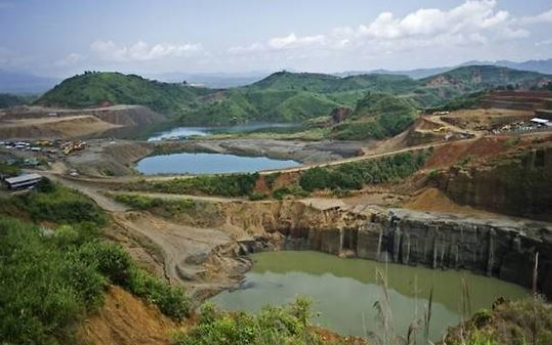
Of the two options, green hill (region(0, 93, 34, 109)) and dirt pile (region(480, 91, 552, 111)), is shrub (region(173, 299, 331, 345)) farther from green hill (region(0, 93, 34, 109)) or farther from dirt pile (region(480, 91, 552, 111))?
green hill (region(0, 93, 34, 109))

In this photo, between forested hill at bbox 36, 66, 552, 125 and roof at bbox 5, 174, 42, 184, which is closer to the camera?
roof at bbox 5, 174, 42, 184

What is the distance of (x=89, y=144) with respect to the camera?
86.7m

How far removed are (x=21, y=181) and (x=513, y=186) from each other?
39078 mm

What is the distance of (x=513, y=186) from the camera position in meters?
44.7

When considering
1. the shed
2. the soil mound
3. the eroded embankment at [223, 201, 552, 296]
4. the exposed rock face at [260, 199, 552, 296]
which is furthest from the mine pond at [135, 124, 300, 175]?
the shed

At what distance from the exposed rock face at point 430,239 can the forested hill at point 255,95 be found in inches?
3402

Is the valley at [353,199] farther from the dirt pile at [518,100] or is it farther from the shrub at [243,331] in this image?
the shrub at [243,331]

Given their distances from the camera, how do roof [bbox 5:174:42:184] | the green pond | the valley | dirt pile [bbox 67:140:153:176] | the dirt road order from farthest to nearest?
dirt pile [bbox 67:140:153:176], roof [bbox 5:174:42:184], the valley, the dirt road, the green pond

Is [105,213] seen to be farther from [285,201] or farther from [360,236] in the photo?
[360,236]

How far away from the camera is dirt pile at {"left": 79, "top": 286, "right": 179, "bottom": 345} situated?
53.2 feet

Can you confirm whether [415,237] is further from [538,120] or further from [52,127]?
[52,127]

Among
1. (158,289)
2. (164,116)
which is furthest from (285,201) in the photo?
(164,116)

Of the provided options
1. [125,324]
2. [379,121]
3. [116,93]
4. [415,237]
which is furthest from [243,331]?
[116,93]

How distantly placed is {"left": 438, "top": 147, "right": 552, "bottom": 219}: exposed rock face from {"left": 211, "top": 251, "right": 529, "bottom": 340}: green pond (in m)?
7.45
